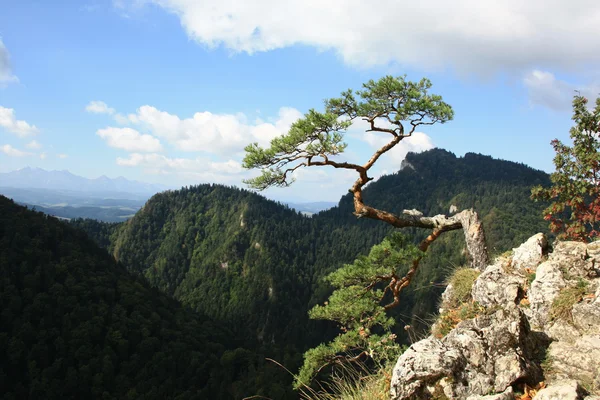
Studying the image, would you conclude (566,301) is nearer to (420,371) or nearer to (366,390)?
(420,371)

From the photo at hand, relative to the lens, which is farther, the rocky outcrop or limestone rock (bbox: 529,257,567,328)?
limestone rock (bbox: 529,257,567,328)

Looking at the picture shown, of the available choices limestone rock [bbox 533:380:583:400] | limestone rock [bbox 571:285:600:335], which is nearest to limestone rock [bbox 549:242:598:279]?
limestone rock [bbox 571:285:600:335]

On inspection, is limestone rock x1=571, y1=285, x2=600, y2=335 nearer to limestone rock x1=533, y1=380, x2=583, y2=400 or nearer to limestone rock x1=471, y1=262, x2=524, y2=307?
limestone rock x1=471, y1=262, x2=524, y2=307

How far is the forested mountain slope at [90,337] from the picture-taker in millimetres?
84562

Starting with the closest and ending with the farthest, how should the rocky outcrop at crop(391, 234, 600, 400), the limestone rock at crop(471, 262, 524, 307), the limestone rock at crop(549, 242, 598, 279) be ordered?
the rocky outcrop at crop(391, 234, 600, 400) → the limestone rock at crop(549, 242, 598, 279) → the limestone rock at crop(471, 262, 524, 307)

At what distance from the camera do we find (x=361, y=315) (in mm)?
11062

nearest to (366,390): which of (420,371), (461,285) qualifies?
(420,371)

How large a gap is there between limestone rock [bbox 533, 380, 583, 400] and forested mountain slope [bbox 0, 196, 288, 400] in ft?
276

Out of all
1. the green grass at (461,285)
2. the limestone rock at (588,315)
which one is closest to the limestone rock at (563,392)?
the limestone rock at (588,315)

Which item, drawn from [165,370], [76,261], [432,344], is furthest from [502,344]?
[76,261]

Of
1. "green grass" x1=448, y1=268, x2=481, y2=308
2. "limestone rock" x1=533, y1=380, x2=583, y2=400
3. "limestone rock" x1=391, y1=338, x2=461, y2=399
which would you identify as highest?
"green grass" x1=448, y1=268, x2=481, y2=308

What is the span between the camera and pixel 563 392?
510 centimetres

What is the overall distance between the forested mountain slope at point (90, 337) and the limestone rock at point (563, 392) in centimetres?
8424

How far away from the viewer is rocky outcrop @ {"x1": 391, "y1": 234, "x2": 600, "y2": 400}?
Answer: 19.4 ft
